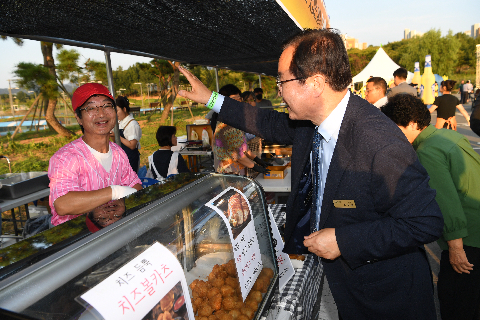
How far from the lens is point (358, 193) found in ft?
4.06

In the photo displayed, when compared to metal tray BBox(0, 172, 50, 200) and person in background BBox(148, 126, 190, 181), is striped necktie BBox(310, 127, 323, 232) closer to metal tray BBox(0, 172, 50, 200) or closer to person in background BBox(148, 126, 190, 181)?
person in background BBox(148, 126, 190, 181)

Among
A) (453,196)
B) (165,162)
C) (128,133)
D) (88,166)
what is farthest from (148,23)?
(453,196)

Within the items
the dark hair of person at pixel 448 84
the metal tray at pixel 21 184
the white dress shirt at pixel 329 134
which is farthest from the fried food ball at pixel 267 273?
the dark hair of person at pixel 448 84

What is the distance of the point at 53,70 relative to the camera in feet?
36.0

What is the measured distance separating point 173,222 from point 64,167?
879mm

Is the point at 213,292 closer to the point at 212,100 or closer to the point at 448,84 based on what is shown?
the point at 212,100

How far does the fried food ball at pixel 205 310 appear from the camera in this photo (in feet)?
3.99

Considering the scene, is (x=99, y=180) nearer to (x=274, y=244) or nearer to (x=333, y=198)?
(x=274, y=244)

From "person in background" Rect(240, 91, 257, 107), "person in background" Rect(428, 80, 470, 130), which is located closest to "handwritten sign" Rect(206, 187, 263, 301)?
"person in background" Rect(240, 91, 257, 107)

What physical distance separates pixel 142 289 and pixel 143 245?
179 millimetres

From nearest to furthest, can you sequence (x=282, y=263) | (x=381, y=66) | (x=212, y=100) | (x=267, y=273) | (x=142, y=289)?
(x=142, y=289) < (x=267, y=273) < (x=282, y=263) < (x=212, y=100) < (x=381, y=66)

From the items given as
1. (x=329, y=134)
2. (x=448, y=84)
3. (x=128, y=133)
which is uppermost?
(x=448, y=84)

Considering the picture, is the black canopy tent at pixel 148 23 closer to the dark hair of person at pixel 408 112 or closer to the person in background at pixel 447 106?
the dark hair of person at pixel 408 112

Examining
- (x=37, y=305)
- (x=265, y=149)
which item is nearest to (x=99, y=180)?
(x=37, y=305)
